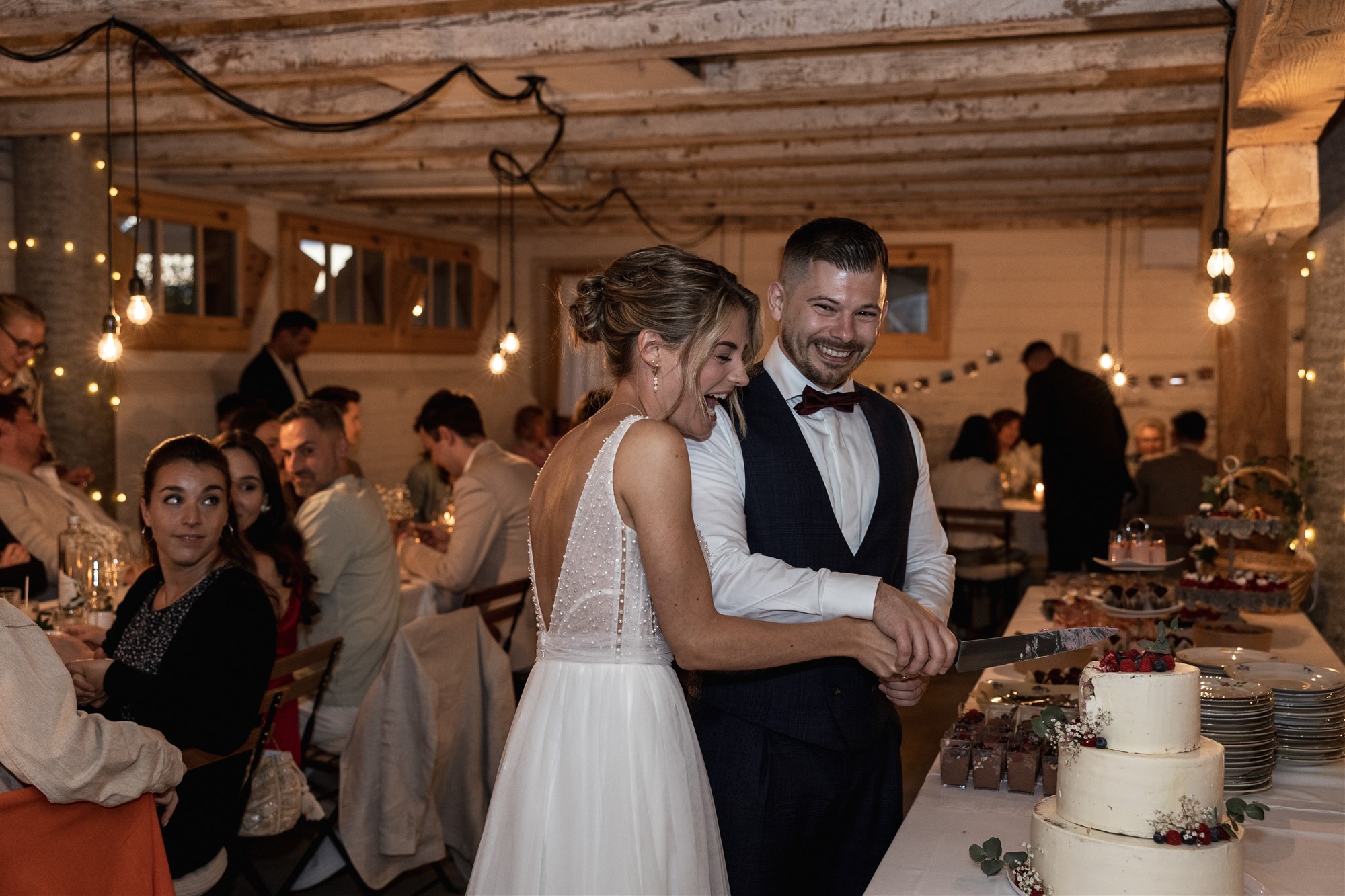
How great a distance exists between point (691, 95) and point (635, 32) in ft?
3.03

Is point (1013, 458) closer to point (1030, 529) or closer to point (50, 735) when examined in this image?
point (1030, 529)

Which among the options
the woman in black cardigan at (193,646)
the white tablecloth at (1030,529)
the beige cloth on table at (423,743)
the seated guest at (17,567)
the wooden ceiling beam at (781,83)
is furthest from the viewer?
the white tablecloth at (1030,529)

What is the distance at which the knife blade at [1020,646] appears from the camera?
73.9 inches

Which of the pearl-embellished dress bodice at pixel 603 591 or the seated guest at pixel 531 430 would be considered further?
the seated guest at pixel 531 430

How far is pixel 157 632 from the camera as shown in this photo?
2725mm

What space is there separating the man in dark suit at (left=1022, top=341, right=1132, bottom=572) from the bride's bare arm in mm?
5322

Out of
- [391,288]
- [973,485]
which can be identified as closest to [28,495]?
[391,288]

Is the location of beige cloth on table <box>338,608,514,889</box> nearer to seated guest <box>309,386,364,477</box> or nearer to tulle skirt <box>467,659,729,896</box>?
tulle skirt <box>467,659,729,896</box>

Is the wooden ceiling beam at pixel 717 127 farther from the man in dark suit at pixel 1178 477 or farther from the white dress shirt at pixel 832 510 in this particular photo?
the white dress shirt at pixel 832 510

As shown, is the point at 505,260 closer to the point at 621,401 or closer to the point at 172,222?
the point at 172,222

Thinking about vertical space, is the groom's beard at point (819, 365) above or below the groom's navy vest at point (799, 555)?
above

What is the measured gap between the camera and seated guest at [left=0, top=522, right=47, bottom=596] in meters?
4.21

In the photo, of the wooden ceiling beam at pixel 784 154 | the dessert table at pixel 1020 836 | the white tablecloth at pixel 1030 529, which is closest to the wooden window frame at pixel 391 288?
the wooden ceiling beam at pixel 784 154

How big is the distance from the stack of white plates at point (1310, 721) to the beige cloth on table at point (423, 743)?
6.15 ft
